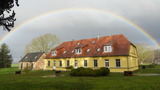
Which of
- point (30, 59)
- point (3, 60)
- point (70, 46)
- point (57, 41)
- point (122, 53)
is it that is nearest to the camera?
point (122, 53)

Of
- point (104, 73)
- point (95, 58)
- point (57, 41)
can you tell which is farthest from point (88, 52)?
point (57, 41)

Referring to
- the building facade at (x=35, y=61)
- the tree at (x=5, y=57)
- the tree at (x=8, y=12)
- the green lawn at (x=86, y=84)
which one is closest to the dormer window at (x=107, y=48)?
the green lawn at (x=86, y=84)

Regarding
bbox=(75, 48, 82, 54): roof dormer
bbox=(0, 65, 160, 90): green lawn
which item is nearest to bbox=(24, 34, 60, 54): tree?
bbox=(75, 48, 82, 54): roof dormer

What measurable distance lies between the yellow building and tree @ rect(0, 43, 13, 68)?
32.7 m

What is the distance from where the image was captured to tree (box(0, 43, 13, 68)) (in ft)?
204

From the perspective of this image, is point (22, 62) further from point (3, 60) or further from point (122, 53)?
point (122, 53)

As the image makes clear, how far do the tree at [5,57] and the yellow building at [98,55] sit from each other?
3273 centimetres

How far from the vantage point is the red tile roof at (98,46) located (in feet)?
93.3

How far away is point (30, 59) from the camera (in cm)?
5112

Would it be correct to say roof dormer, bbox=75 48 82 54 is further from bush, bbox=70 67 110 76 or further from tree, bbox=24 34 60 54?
tree, bbox=24 34 60 54

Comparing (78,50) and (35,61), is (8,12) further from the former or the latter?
(35,61)

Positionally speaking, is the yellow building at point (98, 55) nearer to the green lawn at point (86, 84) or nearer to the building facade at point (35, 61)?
the building facade at point (35, 61)

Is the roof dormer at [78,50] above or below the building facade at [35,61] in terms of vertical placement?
above

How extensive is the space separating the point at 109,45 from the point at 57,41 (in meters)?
32.7
